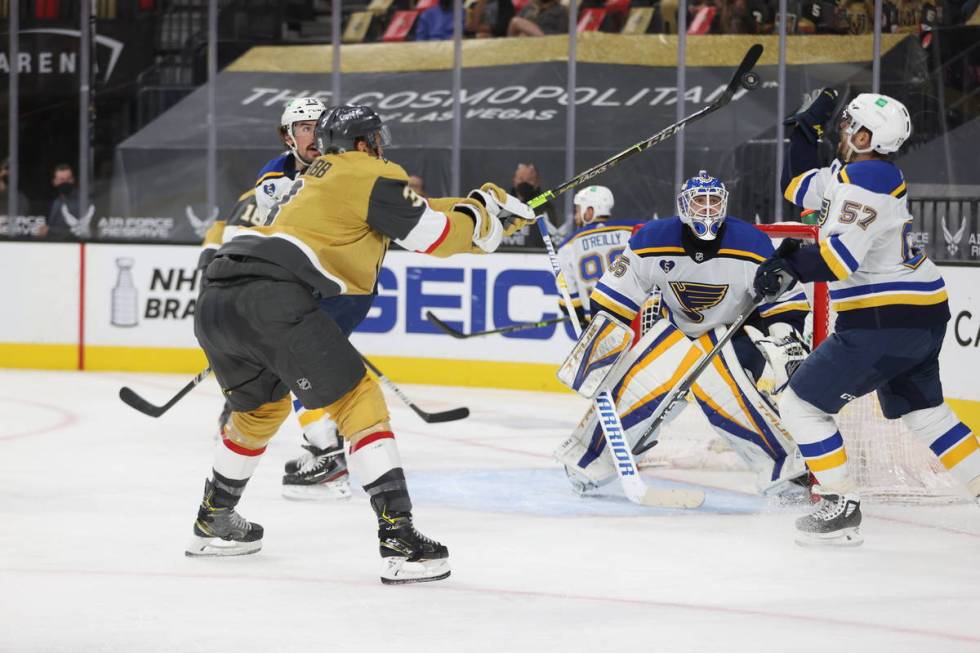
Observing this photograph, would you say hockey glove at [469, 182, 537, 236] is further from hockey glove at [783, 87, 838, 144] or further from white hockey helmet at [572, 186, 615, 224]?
white hockey helmet at [572, 186, 615, 224]

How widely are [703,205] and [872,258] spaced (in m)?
0.68

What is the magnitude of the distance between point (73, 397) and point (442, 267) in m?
1.99

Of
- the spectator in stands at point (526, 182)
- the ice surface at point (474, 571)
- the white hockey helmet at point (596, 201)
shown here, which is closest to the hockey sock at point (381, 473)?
the ice surface at point (474, 571)

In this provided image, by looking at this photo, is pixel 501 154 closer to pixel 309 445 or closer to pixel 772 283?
pixel 309 445

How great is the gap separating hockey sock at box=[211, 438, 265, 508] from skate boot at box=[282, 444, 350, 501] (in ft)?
2.99

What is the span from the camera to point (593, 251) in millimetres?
6395

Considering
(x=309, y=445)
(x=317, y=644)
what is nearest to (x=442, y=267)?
(x=309, y=445)

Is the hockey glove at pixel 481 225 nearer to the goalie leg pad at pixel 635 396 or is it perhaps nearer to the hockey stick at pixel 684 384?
the hockey stick at pixel 684 384

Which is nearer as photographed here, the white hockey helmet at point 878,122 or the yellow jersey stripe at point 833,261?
the yellow jersey stripe at point 833,261

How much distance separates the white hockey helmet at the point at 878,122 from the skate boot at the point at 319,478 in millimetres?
1775

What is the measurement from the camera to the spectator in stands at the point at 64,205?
1001cm

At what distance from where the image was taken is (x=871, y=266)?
391 cm

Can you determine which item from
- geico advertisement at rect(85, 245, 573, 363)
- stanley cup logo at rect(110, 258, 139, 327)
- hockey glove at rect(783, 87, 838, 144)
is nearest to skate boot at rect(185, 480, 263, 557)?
hockey glove at rect(783, 87, 838, 144)

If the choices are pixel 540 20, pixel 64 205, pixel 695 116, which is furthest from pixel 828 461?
pixel 64 205
